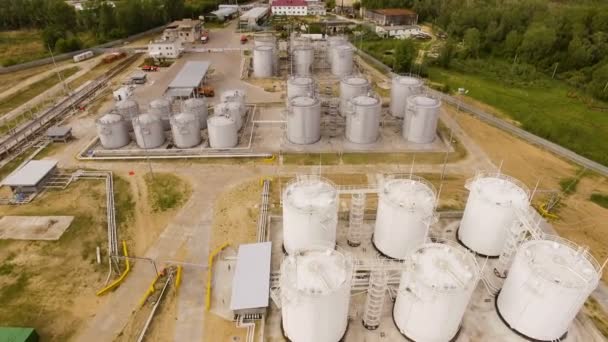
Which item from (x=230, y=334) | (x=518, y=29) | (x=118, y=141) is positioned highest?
(x=518, y=29)

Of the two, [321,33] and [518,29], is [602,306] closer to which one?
[518,29]

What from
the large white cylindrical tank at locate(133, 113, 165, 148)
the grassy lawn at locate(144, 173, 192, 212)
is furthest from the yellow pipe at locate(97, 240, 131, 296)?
the large white cylindrical tank at locate(133, 113, 165, 148)

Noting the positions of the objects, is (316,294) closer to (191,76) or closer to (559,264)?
(559,264)

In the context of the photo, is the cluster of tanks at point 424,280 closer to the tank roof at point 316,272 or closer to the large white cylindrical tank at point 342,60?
the tank roof at point 316,272

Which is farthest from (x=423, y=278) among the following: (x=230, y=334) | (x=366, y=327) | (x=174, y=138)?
(x=174, y=138)

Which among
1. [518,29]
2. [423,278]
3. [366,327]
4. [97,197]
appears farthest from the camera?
[518,29]

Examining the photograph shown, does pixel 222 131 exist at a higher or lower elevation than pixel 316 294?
lower

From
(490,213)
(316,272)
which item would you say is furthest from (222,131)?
(490,213)
